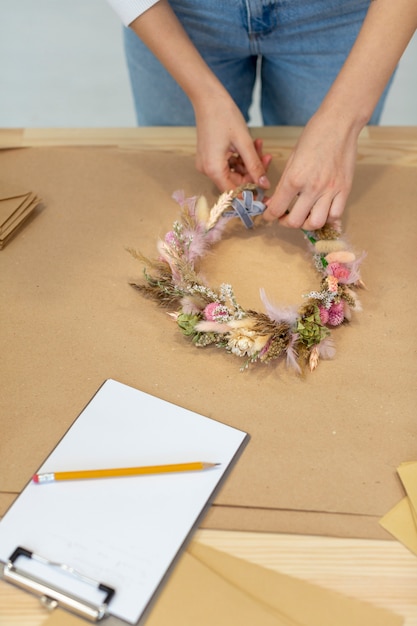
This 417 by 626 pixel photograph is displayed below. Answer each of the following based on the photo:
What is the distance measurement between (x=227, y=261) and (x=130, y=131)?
1.30 ft

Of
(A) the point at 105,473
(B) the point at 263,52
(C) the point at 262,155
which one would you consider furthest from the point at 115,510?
(B) the point at 263,52

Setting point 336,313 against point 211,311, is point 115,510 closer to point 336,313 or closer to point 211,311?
point 211,311

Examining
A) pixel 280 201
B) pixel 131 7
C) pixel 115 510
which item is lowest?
pixel 115 510

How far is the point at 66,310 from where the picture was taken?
1.04 meters

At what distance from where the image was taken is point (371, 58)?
41.6 inches

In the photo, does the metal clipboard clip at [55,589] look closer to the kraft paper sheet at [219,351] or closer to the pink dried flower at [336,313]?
the kraft paper sheet at [219,351]

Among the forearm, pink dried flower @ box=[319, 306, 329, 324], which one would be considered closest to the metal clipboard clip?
pink dried flower @ box=[319, 306, 329, 324]

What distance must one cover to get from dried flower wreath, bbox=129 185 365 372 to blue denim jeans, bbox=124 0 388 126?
0.32 meters

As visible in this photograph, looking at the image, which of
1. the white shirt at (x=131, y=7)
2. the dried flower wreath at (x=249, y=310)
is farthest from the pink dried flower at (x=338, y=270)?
the white shirt at (x=131, y=7)

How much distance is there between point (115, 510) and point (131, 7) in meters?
0.80

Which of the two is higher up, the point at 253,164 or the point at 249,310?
the point at 253,164

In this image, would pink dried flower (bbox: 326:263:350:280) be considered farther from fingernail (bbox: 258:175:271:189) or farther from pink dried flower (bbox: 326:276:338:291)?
fingernail (bbox: 258:175:271:189)

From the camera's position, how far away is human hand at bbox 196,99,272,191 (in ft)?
3.78

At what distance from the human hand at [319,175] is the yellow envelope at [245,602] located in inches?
21.7
